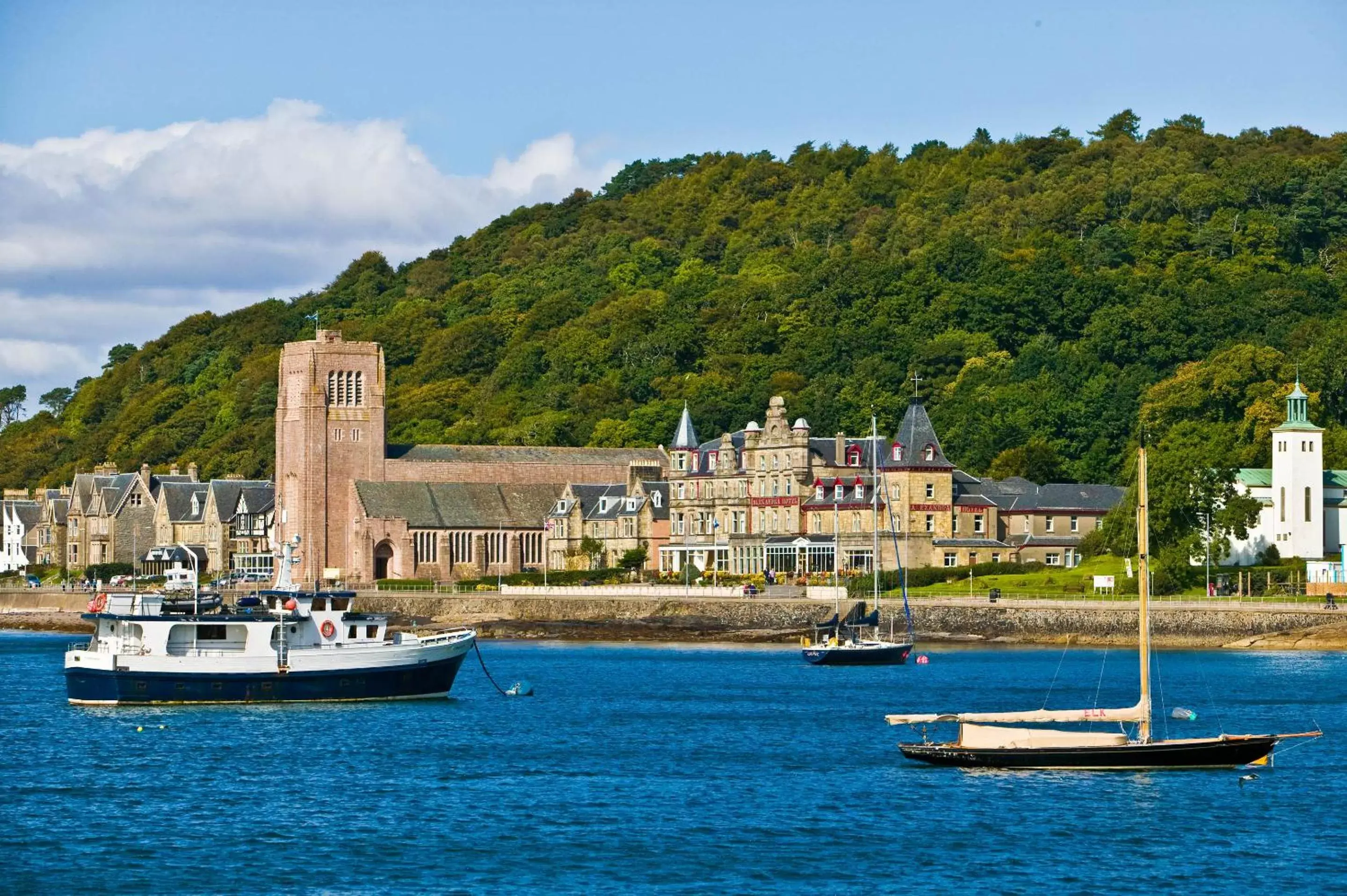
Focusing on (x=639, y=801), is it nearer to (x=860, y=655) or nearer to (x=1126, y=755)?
(x=1126, y=755)

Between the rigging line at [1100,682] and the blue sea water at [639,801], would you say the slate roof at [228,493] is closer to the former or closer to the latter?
the rigging line at [1100,682]

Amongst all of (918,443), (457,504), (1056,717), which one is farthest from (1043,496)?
(1056,717)

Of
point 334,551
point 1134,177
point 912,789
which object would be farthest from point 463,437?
point 912,789

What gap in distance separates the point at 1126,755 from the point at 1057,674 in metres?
26.4

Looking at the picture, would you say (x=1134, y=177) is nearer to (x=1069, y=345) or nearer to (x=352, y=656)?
(x=1069, y=345)

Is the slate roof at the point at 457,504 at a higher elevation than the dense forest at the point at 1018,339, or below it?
below

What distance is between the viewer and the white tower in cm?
10144

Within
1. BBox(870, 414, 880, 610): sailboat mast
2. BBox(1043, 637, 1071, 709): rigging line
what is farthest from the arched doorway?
BBox(1043, 637, 1071, 709): rigging line

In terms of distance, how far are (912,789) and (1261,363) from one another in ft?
299

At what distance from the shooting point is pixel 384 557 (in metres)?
136

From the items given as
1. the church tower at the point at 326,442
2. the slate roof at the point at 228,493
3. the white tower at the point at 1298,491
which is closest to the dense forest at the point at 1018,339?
the white tower at the point at 1298,491

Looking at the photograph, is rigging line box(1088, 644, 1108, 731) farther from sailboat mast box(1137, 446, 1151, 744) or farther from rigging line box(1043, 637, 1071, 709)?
sailboat mast box(1137, 446, 1151, 744)

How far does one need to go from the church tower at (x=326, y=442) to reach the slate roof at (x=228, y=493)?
11.6 meters

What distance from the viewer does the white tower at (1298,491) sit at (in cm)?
10144
